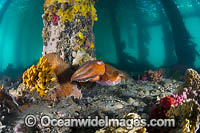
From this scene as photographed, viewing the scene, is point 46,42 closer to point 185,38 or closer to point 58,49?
point 58,49

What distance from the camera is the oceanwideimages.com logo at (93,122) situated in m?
2.31

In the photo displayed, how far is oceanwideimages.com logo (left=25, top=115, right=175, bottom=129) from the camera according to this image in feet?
7.58

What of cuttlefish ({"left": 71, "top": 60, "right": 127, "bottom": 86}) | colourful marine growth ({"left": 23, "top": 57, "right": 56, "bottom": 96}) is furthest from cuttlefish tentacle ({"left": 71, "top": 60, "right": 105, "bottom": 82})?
colourful marine growth ({"left": 23, "top": 57, "right": 56, "bottom": 96})

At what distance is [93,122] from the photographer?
3029mm

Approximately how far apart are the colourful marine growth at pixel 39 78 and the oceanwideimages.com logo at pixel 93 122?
1368mm

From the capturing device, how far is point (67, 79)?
470cm

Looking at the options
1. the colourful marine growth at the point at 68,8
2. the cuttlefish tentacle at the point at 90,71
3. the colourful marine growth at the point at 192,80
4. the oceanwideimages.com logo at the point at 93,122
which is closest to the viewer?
the oceanwideimages.com logo at the point at 93,122

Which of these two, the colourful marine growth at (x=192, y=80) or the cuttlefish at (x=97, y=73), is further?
the colourful marine growth at (x=192, y=80)

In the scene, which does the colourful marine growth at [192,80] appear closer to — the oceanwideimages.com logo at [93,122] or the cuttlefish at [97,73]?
the oceanwideimages.com logo at [93,122]

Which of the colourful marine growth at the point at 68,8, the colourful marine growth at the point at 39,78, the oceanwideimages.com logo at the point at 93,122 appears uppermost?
the colourful marine growth at the point at 68,8

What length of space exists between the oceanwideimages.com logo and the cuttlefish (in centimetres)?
101

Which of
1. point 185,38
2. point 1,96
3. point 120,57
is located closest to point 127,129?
point 1,96

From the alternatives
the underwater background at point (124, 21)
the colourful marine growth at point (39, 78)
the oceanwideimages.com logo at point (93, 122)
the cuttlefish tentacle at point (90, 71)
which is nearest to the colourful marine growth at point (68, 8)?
the colourful marine growth at point (39, 78)

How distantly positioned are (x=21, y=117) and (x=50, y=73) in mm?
1680
